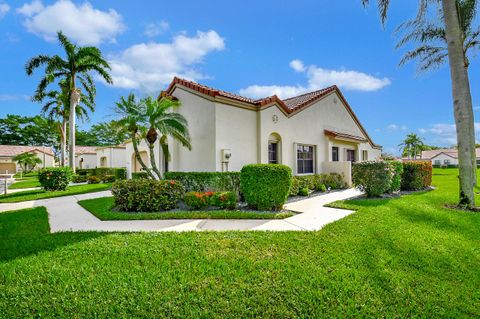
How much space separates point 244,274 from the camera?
3.65 metres

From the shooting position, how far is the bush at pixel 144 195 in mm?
7957

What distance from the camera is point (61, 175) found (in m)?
15.3

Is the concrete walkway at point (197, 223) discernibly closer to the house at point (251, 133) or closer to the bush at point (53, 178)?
the house at point (251, 133)

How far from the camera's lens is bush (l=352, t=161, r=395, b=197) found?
9969 mm

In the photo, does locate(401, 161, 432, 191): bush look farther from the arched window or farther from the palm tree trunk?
the arched window

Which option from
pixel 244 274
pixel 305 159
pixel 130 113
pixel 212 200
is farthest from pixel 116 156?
pixel 244 274

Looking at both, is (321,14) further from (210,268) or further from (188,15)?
(210,268)

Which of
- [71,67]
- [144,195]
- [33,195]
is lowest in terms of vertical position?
[33,195]

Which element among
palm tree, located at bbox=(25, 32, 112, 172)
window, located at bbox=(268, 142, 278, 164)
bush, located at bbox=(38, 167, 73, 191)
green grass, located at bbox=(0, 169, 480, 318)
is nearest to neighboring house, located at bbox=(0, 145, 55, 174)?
palm tree, located at bbox=(25, 32, 112, 172)

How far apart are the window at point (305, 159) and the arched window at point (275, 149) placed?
1.98 m

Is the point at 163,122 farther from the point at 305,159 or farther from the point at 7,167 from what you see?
the point at 7,167

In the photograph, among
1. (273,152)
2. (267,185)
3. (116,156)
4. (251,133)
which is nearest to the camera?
(267,185)

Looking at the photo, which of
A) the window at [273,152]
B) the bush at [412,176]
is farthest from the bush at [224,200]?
the bush at [412,176]

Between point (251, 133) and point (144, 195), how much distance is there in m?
6.01
